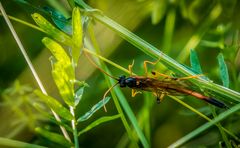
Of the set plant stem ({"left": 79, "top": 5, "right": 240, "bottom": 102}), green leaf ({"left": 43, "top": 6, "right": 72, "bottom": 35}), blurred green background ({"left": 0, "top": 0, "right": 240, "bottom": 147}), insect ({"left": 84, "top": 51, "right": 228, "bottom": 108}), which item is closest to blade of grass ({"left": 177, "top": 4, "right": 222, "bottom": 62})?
blurred green background ({"left": 0, "top": 0, "right": 240, "bottom": 147})

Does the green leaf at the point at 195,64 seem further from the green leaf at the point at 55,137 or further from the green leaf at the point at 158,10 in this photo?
the green leaf at the point at 158,10

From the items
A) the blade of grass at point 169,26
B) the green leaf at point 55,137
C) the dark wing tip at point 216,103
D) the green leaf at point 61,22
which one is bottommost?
the dark wing tip at point 216,103

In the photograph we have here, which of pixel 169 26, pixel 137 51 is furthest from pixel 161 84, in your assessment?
pixel 137 51

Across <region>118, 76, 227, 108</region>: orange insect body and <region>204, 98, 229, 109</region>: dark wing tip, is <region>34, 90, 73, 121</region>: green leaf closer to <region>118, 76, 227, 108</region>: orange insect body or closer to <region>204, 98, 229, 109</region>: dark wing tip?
<region>118, 76, 227, 108</region>: orange insect body

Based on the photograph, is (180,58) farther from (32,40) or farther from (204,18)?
(32,40)

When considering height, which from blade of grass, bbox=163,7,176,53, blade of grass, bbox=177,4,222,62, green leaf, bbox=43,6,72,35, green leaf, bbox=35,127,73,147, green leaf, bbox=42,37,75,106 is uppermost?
green leaf, bbox=43,6,72,35

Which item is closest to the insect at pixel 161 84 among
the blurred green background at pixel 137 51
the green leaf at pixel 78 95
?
the green leaf at pixel 78 95
